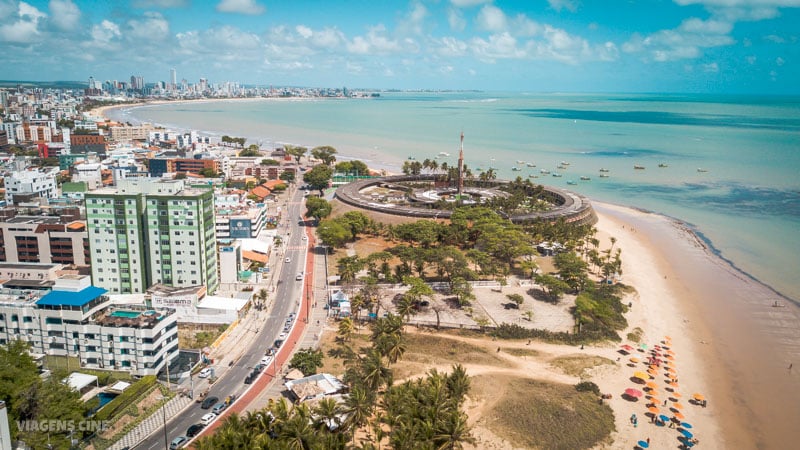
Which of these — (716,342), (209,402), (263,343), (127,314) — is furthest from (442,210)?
(209,402)

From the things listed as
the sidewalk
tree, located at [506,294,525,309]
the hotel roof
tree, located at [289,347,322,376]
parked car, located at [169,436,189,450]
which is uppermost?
the hotel roof

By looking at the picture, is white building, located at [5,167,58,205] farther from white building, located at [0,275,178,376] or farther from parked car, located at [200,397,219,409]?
parked car, located at [200,397,219,409]

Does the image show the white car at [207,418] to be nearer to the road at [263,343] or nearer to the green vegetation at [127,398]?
the road at [263,343]

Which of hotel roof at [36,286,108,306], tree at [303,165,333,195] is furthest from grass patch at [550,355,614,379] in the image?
tree at [303,165,333,195]

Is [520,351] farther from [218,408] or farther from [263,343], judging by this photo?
[218,408]

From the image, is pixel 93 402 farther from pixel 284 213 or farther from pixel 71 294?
pixel 284 213
